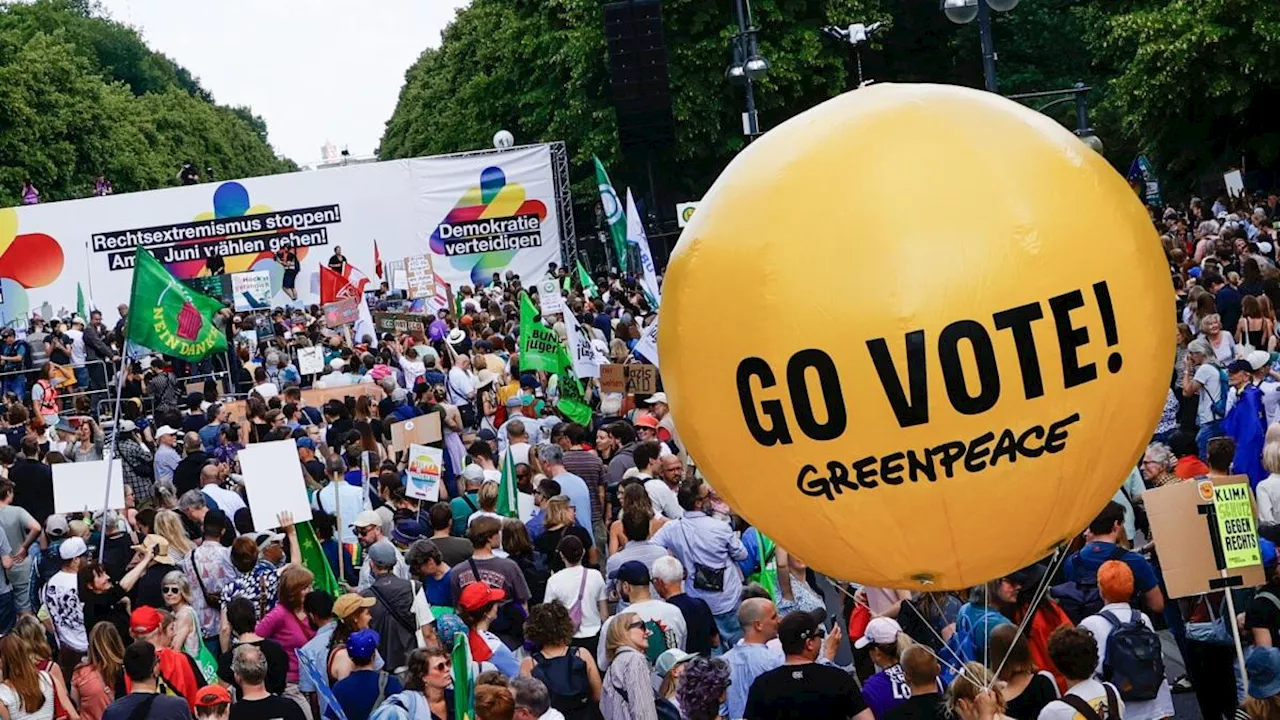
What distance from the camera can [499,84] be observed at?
5403 cm

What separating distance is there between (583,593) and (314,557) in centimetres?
283

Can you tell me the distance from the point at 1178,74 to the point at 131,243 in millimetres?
22242

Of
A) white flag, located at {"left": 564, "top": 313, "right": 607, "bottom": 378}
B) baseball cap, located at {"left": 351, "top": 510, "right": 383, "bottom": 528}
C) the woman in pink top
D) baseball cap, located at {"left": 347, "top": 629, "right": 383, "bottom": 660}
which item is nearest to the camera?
baseball cap, located at {"left": 347, "top": 629, "right": 383, "bottom": 660}

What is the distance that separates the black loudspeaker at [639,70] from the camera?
1293 inches

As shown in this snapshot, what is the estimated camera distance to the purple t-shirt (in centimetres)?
736

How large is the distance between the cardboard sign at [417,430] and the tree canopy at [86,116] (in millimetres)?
46584

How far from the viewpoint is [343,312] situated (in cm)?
2394

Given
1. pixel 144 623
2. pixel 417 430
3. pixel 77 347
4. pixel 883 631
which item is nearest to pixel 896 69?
pixel 77 347

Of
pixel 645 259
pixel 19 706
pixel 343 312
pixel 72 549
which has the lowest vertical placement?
pixel 19 706

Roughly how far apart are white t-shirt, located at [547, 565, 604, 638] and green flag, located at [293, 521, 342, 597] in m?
2.30

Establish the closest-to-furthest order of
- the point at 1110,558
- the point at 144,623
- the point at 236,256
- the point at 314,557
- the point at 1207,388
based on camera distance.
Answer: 1. the point at 1110,558
2. the point at 144,623
3. the point at 314,557
4. the point at 1207,388
5. the point at 236,256

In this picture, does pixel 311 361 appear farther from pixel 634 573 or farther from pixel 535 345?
pixel 634 573

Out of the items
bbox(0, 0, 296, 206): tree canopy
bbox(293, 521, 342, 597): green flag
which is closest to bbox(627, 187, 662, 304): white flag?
bbox(293, 521, 342, 597): green flag

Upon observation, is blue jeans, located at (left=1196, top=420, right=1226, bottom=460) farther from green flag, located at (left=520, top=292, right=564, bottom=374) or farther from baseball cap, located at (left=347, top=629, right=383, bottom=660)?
baseball cap, located at (left=347, top=629, right=383, bottom=660)
